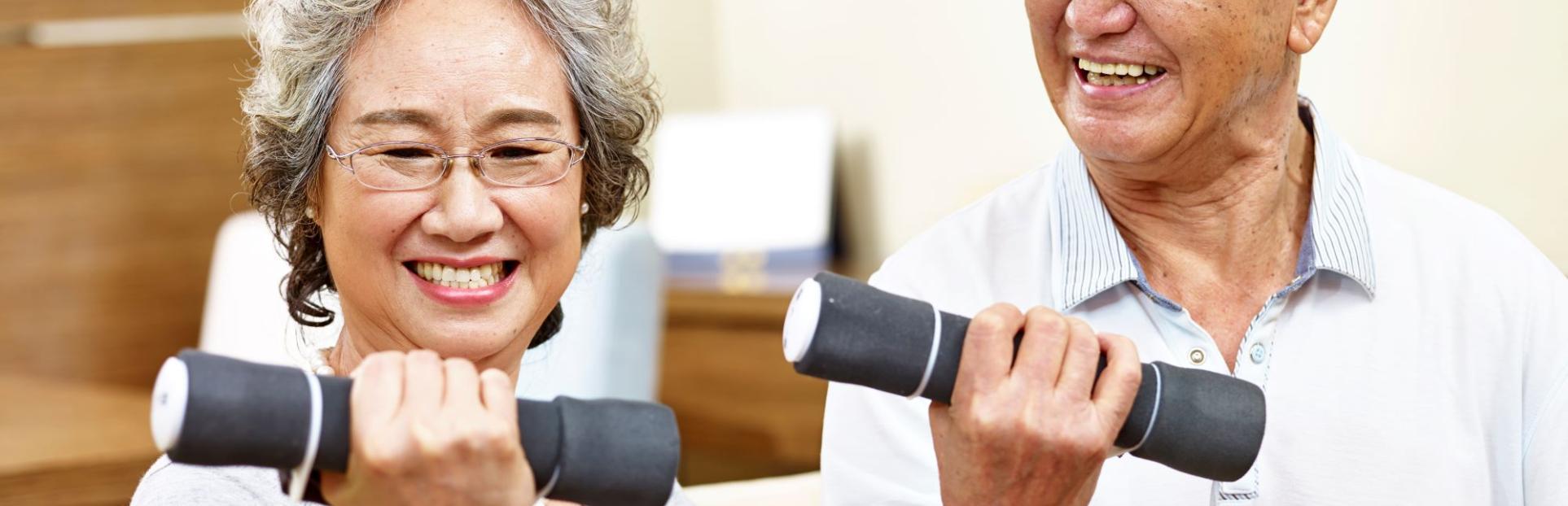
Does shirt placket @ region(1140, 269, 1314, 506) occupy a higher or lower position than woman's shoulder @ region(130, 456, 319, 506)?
higher

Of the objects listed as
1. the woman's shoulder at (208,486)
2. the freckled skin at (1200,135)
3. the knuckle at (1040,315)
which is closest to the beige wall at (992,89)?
the freckled skin at (1200,135)

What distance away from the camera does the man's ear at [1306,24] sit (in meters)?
1.74

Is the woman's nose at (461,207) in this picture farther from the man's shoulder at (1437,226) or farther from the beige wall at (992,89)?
the beige wall at (992,89)

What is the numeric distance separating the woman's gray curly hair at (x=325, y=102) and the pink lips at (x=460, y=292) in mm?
155

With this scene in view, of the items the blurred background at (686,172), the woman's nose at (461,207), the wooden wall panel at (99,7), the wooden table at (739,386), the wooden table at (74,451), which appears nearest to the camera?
the woman's nose at (461,207)

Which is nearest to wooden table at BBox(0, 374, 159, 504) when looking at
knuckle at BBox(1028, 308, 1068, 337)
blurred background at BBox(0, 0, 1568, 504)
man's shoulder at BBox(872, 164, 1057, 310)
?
blurred background at BBox(0, 0, 1568, 504)

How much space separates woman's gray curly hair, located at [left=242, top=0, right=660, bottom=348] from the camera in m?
1.50

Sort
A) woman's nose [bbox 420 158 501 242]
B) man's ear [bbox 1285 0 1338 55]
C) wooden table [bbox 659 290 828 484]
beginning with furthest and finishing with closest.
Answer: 1. wooden table [bbox 659 290 828 484]
2. man's ear [bbox 1285 0 1338 55]
3. woman's nose [bbox 420 158 501 242]

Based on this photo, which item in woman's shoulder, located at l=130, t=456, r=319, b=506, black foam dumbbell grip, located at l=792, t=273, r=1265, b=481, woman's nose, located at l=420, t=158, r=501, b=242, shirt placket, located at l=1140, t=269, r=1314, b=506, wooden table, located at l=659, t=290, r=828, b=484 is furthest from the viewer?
wooden table, located at l=659, t=290, r=828, b=484

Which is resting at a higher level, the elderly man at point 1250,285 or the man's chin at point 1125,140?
the man's chin at point 1125,140

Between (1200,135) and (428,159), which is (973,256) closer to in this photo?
(1200,135)

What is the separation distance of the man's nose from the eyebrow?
553 mm

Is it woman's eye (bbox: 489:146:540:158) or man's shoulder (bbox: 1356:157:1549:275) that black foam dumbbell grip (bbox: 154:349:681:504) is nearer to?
woman's eye (bbox: 489:146:540:158)

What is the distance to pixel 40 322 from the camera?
361 centimetres
